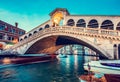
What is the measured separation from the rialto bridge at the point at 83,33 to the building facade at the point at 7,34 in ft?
29.1

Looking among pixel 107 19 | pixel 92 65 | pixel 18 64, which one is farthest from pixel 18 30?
pixel 92 65

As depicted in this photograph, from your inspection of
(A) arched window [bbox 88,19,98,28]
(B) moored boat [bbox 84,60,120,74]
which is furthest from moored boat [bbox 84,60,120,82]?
(A) arched window [bbox 88,19,98,28]

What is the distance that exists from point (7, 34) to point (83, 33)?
2428 centimetres

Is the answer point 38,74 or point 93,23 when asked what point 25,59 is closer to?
point 38,74

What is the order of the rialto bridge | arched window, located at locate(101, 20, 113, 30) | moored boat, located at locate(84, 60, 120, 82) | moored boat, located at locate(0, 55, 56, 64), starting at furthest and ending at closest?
arched window, located at locate(101, 20, 113, 30) → moored boat, located at locate(0, 55, 56, 64) → the rialto bridge → moored boat, located at locate(84, 60, 120, 82)

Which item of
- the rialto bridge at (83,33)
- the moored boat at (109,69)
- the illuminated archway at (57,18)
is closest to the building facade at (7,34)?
the rialto bridge at (83,33)

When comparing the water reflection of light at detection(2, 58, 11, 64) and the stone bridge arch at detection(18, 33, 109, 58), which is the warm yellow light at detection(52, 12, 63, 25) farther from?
the water reflection of light at detection(2, 58, 11, 64)

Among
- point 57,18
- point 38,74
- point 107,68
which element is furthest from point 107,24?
point 107,68

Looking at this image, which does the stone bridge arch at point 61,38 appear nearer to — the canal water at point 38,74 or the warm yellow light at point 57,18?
the canal water at point 38,74

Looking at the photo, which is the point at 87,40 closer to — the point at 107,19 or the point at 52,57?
→ the point at 107,19

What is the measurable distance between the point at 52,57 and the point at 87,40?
42.7ft

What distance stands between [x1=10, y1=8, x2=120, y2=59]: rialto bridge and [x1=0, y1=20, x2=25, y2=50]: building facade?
8872 millimetres

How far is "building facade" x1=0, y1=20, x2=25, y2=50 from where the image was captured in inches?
1367

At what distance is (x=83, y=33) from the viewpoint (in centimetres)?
1994
